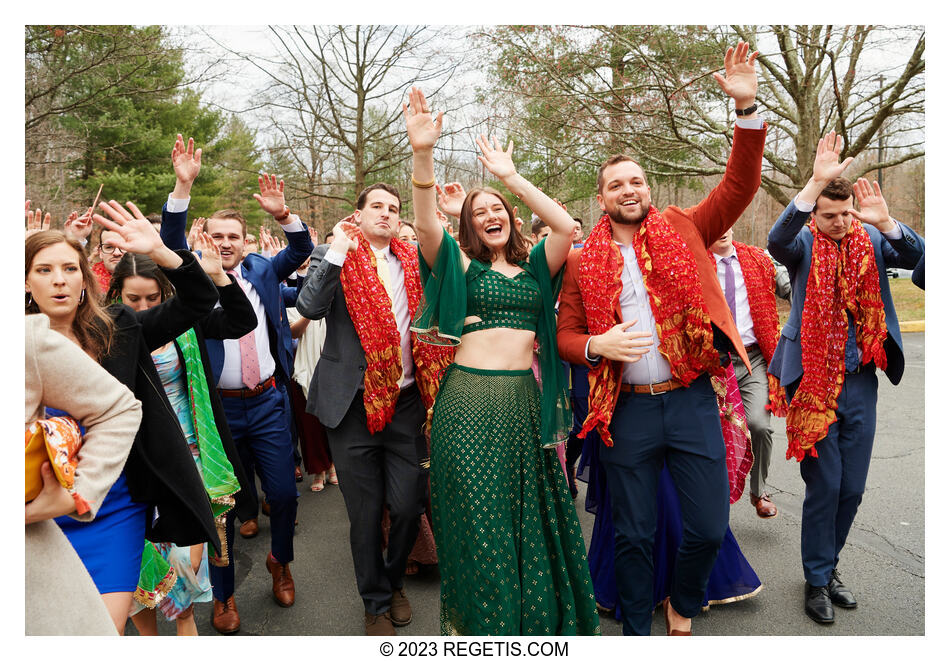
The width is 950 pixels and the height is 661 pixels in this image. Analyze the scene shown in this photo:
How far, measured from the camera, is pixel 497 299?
9.68 feet

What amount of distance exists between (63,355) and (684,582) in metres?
2.65

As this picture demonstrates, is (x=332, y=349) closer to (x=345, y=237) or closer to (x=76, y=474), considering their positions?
(x=345, y=237)

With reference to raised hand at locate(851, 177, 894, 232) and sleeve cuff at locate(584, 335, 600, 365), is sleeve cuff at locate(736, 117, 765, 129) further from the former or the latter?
sleeve cuff at locate(584, 335, 600, 365)

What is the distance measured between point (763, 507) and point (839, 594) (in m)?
1.21

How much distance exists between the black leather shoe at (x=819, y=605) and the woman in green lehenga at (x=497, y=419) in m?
1.20

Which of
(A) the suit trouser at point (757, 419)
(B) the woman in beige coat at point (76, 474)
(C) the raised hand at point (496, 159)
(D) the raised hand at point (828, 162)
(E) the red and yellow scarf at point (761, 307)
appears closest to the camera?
(B) the woman in beige coat at point (76, 474)

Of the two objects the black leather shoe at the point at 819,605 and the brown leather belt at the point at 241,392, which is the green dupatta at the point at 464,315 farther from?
the black leather shoe at the point at 819,605

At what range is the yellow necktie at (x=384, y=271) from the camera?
140 inches

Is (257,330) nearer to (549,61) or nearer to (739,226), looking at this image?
(549,61)

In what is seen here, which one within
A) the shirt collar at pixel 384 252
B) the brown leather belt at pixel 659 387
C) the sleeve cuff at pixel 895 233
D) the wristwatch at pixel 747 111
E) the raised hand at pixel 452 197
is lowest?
the brown leather belt at pixel 659 387

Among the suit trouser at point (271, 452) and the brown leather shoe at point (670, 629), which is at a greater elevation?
the suit trouser at point (271, 452)

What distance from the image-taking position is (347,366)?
3.39 metres

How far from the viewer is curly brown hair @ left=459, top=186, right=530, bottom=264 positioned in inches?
121

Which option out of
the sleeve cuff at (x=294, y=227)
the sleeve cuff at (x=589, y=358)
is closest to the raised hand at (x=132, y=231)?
the sleeve cuff at (x=294, y=227)
